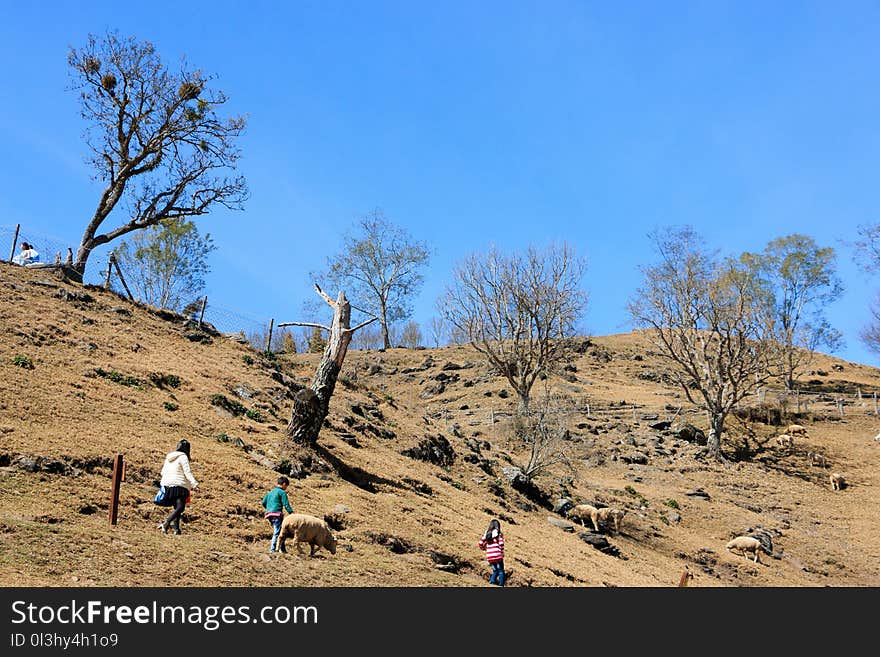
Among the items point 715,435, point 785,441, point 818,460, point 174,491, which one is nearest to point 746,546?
point 715,435

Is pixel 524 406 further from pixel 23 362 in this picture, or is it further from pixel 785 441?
pixel 23 362

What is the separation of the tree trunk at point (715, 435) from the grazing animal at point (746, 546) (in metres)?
13.0

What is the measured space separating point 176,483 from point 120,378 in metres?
10.5

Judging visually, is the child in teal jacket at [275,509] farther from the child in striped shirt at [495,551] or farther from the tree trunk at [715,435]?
the tree trunk at [715,435]

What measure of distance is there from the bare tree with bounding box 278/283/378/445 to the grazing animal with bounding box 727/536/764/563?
16.6 meters

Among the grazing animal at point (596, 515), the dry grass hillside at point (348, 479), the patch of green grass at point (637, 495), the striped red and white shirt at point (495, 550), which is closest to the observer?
the dry grass hillside at point (348, 479)

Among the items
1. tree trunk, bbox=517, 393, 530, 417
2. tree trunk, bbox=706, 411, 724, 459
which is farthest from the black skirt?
tree trunk, bbox=706, 411, 724, 459

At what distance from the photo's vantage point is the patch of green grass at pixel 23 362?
2053cm

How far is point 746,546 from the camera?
28.0 metres

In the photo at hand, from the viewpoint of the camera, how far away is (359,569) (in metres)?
13.7

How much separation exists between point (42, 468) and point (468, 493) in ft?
46.8

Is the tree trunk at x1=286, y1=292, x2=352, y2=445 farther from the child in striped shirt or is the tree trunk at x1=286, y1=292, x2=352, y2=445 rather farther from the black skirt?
the black skirt

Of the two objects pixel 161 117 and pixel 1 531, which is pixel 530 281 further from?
pixel 1 531

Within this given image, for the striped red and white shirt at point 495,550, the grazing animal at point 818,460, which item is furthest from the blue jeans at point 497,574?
the grazing animal at point 818,460
